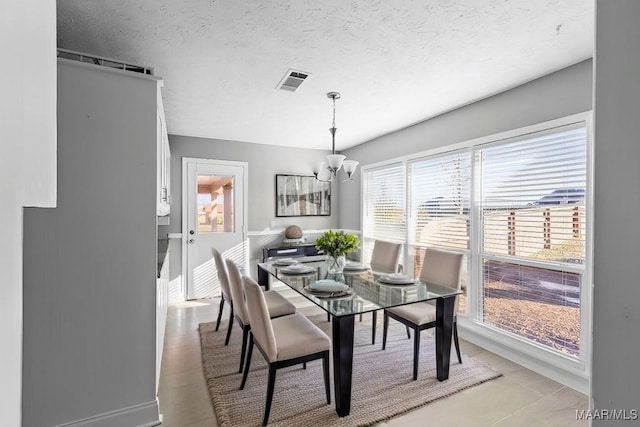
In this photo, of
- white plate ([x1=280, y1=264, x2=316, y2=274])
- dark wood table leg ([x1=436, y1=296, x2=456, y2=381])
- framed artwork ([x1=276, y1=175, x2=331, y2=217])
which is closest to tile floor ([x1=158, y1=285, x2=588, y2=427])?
dark wood table leg ([x1=436, y1=296, x2=456, y2=381])

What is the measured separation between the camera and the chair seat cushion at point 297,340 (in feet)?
6.46

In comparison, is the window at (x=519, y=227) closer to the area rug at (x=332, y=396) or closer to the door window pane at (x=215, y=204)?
the area rug at (x=332, y=396)

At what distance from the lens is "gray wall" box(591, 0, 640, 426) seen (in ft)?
1.16

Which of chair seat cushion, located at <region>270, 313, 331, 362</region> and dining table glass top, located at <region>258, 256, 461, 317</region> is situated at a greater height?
dining table glass top, located at <region>258, 256, 461, 317</region>

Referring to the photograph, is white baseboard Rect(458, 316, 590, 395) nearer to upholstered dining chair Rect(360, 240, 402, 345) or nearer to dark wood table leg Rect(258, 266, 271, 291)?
upholstered dining chair Rect(360, 240, 402, 345)

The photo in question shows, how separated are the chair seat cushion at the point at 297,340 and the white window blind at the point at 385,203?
2340 millimetres

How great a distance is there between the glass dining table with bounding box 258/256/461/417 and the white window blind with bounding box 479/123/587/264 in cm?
85

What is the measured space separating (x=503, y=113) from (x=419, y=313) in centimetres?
197

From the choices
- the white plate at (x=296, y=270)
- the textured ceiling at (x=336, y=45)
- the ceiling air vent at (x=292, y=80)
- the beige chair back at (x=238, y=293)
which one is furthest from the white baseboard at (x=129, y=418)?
the ceiling air vent at (x=292, y=80)

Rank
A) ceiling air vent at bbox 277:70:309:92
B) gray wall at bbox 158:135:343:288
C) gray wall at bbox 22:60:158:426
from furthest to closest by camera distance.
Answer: gray wall at bbox 158:135:343:288 < ceiling air vent at bbox 277:70:309:92 < gray wall at bbox 22:60:158:426

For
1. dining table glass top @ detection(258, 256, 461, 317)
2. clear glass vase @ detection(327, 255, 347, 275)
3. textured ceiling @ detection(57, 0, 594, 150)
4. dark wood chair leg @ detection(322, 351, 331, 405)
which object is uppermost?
textured ceiling @ detection(57, 0, 594, 150)

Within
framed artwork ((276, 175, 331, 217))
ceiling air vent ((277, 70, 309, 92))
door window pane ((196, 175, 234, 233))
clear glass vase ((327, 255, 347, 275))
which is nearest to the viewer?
ceiling air vent ((277, 70, 309, 92))

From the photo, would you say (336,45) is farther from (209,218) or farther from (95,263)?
(209,218)

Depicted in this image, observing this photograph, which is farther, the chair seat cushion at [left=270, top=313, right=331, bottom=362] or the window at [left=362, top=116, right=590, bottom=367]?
the window at [left=362, top=116, right=590, bottom=367]
